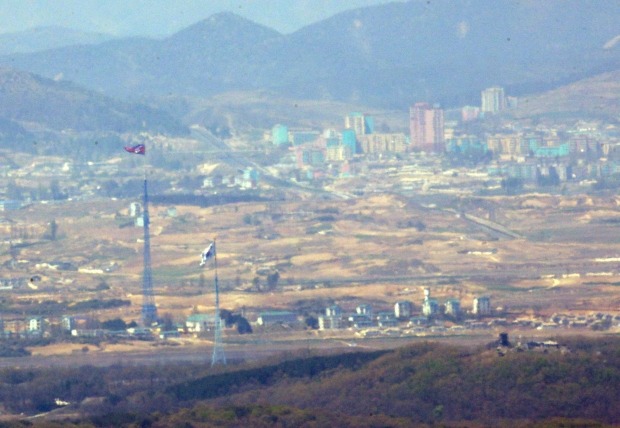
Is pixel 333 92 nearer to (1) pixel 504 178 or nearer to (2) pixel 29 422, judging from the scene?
(1) pixel 504 178

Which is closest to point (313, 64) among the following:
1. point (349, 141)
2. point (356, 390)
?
point (349, 141)

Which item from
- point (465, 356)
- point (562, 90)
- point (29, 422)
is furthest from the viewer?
point (562, 90)

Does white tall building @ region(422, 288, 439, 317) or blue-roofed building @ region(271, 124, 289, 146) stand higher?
blue-roofed building @ region(271, 124, 289, 146)

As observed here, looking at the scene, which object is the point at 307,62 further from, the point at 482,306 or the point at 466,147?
the point at 482,306

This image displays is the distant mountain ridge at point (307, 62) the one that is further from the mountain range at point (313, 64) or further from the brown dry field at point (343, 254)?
the brown dry field at point (343, 254)

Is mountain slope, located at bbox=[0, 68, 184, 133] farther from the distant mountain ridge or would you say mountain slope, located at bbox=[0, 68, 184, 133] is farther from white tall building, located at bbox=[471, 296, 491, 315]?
white tall building, located at bbox=[471, 296, 491, 315]

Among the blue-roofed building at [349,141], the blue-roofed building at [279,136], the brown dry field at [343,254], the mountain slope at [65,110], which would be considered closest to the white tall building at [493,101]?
the blue-roofed building at [279,136]

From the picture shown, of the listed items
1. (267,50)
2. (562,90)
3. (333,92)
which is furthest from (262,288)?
(267,50)

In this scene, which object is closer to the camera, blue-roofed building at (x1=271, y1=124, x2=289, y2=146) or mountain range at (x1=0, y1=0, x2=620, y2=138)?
blue-roofed building at (x1=271, y1=124, x2=289, y2=146)

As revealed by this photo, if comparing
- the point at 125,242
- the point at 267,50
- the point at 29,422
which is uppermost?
the point at 267,50

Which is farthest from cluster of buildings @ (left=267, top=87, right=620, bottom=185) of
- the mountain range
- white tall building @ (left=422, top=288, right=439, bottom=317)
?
white tall building @ (left=422, top=288, right=439, bottom=317)
